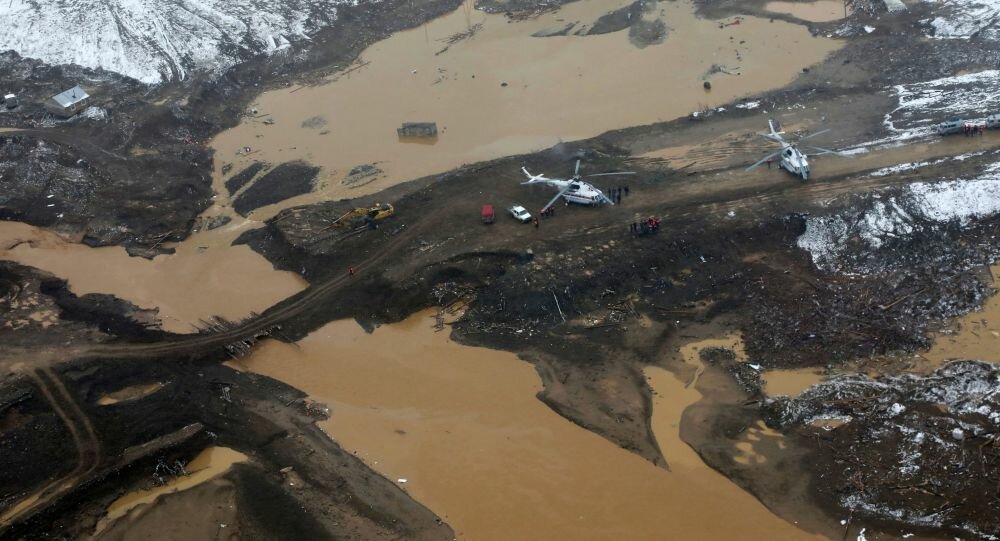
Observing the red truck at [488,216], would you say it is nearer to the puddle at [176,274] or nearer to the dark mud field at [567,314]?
the dark mud field at [567,314]

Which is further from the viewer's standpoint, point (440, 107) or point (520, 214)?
point (440, 107)

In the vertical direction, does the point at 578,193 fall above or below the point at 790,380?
above

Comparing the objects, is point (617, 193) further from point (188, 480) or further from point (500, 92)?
point (188, 480)

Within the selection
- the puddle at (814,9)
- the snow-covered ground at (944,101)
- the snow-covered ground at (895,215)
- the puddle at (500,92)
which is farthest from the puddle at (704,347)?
the puddle at (814,9)

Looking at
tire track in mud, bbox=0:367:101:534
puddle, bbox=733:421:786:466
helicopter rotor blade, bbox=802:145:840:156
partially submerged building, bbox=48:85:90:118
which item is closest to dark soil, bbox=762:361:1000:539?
puddle, bbox=733:421:786:466

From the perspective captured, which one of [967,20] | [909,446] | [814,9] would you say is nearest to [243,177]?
[909,446]

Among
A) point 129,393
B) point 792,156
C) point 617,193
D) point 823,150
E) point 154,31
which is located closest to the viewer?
point 129,393
